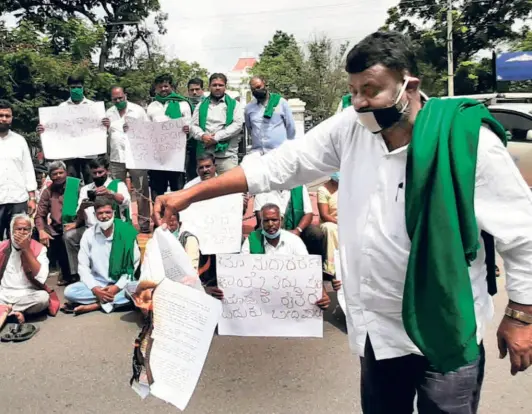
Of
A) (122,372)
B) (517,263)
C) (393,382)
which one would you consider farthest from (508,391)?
(122,372)

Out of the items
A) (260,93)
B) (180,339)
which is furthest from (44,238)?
(180,339)

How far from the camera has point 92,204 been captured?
6.01 metres

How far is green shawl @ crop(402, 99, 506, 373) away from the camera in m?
1.71

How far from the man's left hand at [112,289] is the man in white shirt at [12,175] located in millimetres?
1627

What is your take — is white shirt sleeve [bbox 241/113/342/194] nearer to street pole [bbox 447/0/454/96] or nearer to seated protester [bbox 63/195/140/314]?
seated protester [bbox 63/195/140/314]

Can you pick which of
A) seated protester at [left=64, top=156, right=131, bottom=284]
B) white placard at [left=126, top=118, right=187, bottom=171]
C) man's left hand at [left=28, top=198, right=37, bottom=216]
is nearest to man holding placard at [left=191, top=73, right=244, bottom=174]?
white placard at [left=126, top=118, right=187, bottom=171]

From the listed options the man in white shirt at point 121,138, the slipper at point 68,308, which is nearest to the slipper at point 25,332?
the slipper at point 68,308

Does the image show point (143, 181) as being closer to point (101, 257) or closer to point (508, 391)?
point (101, 257)

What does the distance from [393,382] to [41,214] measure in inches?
202

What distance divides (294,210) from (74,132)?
273cm

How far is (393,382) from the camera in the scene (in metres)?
2.02

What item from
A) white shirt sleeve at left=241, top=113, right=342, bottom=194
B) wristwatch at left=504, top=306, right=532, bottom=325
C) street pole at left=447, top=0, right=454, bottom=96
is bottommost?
wristwatch at left=504, top=306, right=532, bottom=325

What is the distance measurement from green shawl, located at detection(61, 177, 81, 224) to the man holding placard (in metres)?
1.37

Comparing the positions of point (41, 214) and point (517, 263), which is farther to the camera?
point (41, 214)
